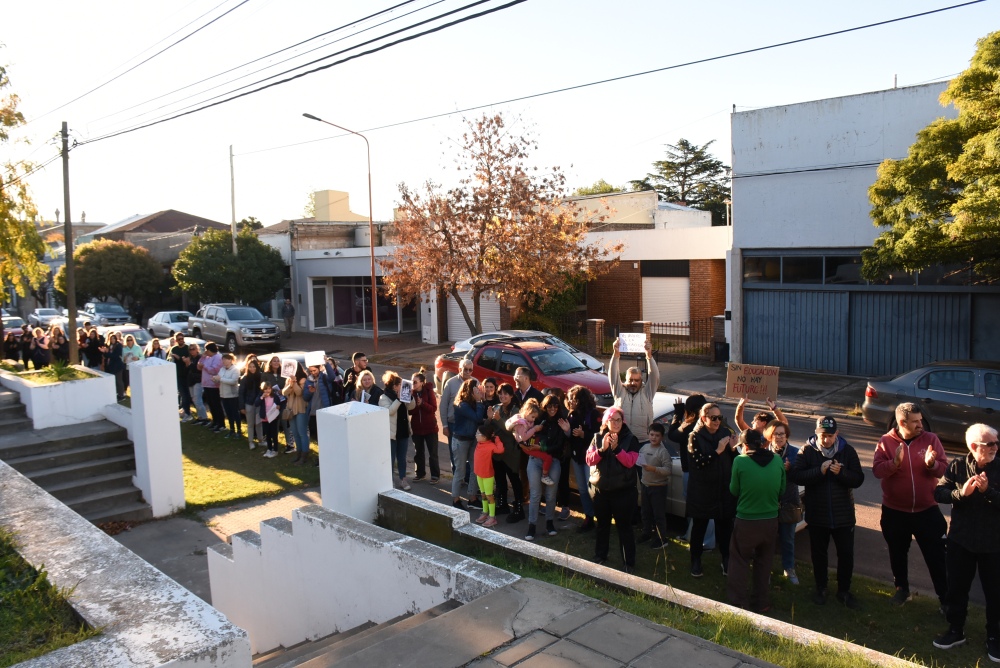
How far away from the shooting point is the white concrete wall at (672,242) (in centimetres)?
2605

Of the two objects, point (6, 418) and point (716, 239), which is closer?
point (6, 418)

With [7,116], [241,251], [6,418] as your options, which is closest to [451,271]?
[7,116]

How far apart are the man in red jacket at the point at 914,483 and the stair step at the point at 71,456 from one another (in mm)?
9737

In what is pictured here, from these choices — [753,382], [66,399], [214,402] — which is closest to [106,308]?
[214,402]

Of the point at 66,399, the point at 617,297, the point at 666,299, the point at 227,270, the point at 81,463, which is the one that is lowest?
the point at 81,463

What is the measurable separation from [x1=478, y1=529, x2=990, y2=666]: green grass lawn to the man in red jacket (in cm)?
40

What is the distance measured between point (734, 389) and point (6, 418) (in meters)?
10.4

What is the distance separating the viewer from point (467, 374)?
34.8 feet

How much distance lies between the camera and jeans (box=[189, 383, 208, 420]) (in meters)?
15.8

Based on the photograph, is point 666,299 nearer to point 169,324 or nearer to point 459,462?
point 459,462

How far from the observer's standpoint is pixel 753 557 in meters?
6.61

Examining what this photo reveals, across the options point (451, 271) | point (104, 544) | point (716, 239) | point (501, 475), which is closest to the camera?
point (104, 544)

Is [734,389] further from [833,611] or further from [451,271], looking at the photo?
[451,271]

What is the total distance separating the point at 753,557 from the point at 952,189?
10.5m
